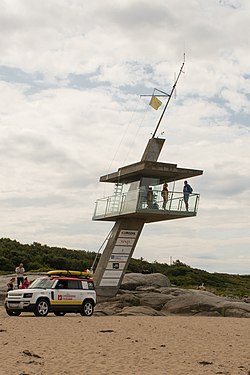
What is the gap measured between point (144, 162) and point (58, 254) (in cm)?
3578

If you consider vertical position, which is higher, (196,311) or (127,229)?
(127,229)

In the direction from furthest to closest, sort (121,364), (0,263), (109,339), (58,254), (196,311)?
1. (58,254)
2. (0,263)
3. (196,311)
4. (109,339)
5. (121,364)

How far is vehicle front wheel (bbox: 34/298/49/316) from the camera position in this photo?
26.8 metres

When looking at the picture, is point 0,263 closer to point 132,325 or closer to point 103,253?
point 103,253

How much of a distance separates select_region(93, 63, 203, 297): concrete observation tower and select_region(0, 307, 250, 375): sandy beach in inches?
385

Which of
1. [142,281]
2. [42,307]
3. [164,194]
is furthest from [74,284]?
[142,281]

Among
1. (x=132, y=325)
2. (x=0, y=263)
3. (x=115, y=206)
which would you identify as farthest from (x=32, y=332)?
(x=0, y=263)

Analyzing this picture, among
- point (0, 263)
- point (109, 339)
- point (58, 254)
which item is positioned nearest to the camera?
point (109, 339)

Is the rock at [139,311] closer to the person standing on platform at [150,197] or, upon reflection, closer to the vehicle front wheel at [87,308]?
the vehicle front wheel at [87,308]

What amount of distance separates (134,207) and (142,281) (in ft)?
31.6

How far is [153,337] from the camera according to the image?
2038cm

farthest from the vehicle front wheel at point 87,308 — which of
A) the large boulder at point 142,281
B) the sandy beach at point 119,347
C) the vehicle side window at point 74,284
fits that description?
the large boulder at point 142,281

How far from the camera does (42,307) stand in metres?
27.0

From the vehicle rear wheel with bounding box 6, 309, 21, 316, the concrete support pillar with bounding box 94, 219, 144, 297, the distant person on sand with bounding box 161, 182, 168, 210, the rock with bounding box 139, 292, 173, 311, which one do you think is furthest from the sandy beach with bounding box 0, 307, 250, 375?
the concrete support pillar with bounding box 94, 219, 144, 297
